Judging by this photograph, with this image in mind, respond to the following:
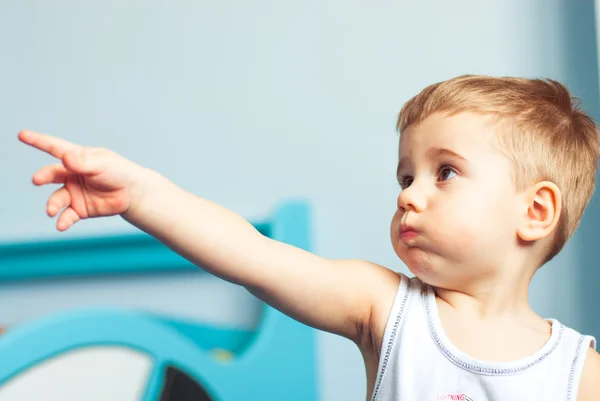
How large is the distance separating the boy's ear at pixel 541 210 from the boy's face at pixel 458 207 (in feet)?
0.05

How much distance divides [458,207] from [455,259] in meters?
0.05

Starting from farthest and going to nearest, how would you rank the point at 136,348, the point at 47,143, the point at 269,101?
the point at 269,101, the point at 136,348, the point at 47,143

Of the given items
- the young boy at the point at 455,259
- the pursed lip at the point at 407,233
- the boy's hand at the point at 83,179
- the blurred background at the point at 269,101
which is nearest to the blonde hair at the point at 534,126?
the young boy at the point at 455,259

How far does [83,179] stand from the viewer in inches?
24.5

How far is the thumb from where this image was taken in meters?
0.59

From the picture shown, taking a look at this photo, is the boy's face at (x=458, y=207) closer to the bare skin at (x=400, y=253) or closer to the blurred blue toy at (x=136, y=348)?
the bare skin at (x=400, y=253)

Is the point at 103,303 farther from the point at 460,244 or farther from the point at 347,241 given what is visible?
the point at 460,244

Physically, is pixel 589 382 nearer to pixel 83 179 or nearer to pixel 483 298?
pixel 483 298

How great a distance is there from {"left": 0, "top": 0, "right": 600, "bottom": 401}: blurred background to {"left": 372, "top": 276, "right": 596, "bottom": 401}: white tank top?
53 cm

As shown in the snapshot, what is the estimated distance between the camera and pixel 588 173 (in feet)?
2.63

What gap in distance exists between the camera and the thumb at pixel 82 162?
1.93 feet

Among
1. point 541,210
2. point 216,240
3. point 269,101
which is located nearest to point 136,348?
point 216,240

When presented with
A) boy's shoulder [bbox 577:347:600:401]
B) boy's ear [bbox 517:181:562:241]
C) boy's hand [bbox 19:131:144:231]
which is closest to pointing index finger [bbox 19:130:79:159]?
boy's hand [bbox 19:131:144:231]


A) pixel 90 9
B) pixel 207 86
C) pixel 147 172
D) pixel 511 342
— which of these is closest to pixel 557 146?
pixel 511 342
